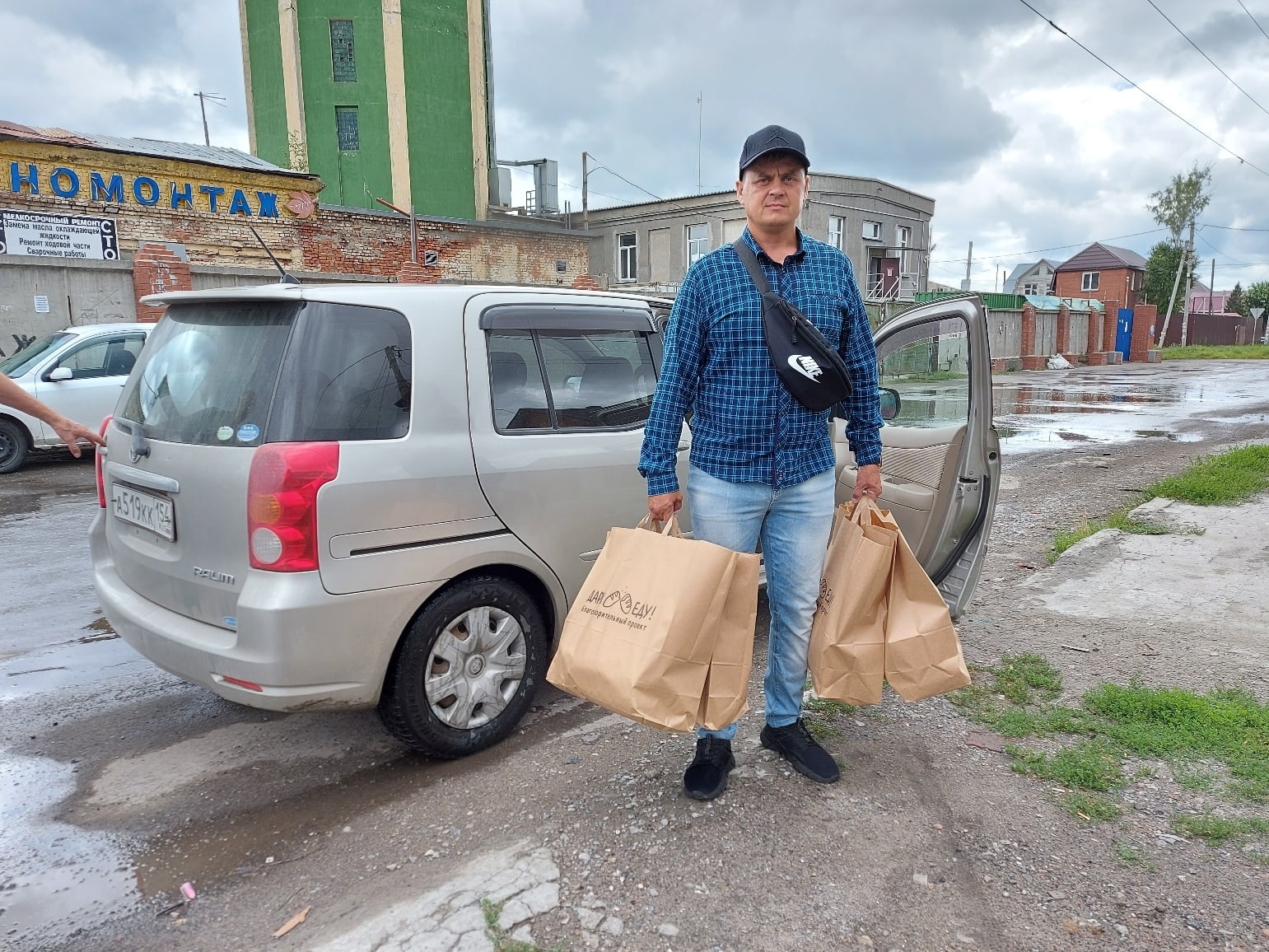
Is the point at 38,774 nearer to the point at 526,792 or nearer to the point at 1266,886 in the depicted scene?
the point at 526,792

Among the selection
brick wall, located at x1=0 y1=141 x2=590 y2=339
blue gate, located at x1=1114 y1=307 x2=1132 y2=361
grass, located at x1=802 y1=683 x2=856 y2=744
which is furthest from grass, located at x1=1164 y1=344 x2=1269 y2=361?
grass, located at x1=802 y1=683 x2=856 y2=744

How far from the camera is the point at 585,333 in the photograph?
3668 mm

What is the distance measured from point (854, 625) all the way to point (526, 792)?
1.25 metres

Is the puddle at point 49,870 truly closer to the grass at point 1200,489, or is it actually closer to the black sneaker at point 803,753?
the black sneaker at point 803,753

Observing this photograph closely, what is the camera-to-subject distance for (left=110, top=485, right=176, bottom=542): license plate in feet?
9.70

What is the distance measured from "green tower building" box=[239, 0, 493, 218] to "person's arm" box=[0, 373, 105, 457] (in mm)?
28916

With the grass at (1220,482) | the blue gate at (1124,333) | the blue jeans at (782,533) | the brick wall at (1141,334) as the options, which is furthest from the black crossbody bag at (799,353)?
the brick wall at (1141,334)

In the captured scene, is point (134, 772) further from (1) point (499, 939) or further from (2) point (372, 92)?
(2) point (372, 92)

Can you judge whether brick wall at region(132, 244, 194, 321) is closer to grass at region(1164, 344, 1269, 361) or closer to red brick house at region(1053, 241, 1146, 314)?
grass at region(1164, 344, 1269, 361)

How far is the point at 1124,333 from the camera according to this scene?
134ft

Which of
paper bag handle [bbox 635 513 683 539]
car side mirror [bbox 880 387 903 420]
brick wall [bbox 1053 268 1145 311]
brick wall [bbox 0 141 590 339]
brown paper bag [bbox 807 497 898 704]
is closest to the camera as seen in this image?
paper bag handle [bbox 635 513 683 539]

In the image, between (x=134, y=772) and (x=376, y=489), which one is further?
(x=134, y=772)

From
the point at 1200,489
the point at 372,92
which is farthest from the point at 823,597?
the point at 372,92

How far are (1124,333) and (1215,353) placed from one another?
9.79 m
